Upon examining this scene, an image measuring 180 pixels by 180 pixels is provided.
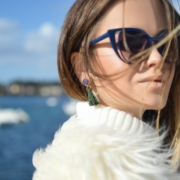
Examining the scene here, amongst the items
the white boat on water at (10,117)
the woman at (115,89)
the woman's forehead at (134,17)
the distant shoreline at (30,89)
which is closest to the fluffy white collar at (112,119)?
the woman at (115,89)

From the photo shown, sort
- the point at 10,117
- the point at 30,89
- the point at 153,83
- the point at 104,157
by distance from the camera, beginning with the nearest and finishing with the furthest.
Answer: the point at 104,157 < the point at 153,83 < the point at 10,117 < the point at 30,89

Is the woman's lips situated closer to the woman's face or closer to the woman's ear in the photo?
the woman's face

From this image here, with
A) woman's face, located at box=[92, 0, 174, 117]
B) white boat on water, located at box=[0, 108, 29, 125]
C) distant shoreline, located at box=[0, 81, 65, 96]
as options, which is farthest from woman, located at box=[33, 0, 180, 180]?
distant shoreline, located at box=[0, 81, 65, 96]

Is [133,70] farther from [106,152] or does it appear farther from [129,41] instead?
[106,152]

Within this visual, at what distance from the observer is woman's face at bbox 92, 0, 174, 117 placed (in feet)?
3.46

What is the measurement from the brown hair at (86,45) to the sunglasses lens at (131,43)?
111 mm

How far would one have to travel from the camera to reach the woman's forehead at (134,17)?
1067mm

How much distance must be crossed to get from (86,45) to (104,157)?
1.17ft

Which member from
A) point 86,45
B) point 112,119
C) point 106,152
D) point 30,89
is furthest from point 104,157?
point 30,89

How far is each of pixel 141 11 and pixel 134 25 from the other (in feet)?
0.21

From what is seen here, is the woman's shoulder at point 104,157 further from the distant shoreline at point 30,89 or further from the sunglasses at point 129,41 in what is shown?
the distant shoreline at point 30,89

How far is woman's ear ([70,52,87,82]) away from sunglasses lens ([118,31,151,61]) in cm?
19

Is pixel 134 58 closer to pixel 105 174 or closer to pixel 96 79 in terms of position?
pixel 96 79

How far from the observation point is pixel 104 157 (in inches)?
37.8
